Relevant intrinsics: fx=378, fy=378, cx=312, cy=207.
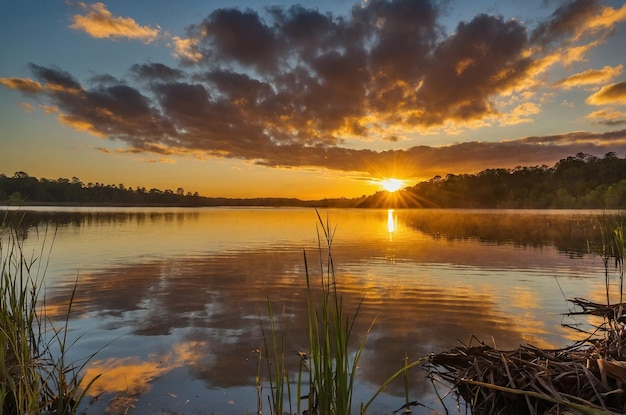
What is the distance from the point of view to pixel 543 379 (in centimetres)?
406

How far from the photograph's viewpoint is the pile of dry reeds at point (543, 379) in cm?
364

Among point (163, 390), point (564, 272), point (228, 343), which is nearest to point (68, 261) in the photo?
point (228, 343)

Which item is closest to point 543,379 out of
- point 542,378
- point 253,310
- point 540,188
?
point 542,378

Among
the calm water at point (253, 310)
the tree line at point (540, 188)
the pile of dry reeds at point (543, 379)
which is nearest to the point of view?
the pile of dry reeds at point (543, 379)

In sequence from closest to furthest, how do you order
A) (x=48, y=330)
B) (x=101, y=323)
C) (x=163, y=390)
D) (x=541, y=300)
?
1. (x=163, y=390)
2. (x=48, y=330)
3. (x=101, y=323)
4. (x=541, y=300)

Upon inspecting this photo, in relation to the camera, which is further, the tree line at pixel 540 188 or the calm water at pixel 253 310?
the tree line at pixel 540 188

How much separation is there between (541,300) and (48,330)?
38.1 feet

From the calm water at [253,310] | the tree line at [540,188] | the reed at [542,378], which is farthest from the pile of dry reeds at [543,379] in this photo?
the tree line at [540,188]

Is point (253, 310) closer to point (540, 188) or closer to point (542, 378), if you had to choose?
point (542, 378)

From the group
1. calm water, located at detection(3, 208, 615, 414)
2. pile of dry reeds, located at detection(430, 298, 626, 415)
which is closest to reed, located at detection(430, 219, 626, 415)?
pile of dry reeds, located at detection(430, 298, 626, 415)

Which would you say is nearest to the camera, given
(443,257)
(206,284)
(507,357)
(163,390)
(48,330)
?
(507,357)

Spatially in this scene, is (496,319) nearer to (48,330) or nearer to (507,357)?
(507,357)

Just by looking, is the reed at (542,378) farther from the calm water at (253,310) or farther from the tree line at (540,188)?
the tree line at (540,188)

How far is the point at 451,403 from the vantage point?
4.65 metres
